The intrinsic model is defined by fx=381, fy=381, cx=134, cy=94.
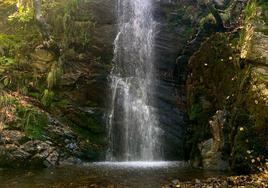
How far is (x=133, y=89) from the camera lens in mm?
20016

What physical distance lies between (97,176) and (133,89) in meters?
8.20

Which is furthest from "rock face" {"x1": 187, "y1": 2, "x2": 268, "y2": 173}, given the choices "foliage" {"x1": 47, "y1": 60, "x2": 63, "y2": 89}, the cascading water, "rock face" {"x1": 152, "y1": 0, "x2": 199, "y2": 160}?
"foliage" {"x1": 47, "y1": 60, "x2": 63, "y2": 89}

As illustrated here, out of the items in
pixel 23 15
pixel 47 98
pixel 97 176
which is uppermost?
pixel 23 15

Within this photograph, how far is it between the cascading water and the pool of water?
3673 mm

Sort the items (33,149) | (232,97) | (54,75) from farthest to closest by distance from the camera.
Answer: (54,75), (33,149), (232,97)

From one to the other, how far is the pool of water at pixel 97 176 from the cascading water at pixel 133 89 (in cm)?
367

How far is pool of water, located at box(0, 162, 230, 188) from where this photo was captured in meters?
11.1

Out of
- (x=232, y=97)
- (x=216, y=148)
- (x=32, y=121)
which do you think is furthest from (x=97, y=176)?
(x=232, y=97)

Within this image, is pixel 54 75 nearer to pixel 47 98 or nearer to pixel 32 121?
pixel 47 98

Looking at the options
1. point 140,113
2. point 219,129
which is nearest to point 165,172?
point 219,129

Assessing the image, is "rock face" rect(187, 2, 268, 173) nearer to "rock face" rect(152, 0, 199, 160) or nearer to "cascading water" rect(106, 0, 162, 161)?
"rock face" rect(152, 0, 199, 160)

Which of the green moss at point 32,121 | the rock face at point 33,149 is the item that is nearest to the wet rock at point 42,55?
the green moss at point 32,121

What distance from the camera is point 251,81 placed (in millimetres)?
13586

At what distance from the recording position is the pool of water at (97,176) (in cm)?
1106
